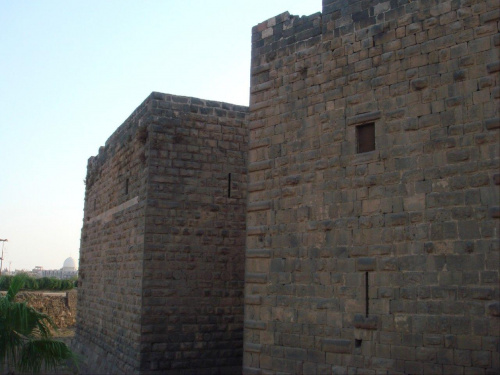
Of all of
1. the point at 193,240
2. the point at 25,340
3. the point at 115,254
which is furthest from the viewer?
the point at 115,254

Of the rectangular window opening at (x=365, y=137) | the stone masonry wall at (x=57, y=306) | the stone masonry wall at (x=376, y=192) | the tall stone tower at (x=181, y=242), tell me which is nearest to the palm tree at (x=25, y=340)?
the tall stone tower at (x=181, y=242)

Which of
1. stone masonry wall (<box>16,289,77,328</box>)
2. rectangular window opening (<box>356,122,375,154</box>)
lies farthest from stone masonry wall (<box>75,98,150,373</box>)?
stone masonry wall (<box>16,289,77,328</box>)

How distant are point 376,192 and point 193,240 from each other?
5.07 meters

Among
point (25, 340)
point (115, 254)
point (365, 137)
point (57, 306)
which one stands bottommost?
point (57, 306)

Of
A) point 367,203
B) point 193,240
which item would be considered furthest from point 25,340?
point 367,203

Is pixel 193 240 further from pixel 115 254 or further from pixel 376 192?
pixel 376 192

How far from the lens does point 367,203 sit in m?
7.09

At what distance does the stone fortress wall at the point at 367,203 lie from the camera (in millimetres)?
6207

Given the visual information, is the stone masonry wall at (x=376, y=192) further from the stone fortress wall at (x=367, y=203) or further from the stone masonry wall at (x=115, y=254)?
the stone masonry wall at (x=115, y=254)

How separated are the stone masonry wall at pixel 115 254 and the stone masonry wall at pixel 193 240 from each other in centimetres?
31

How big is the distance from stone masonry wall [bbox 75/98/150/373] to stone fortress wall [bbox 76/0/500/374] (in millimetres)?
Result: 485

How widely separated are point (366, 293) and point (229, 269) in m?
4.90

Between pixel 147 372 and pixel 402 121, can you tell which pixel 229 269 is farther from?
pixel 402 121

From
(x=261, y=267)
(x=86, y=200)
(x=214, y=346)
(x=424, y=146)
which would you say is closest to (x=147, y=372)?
(x=214, y=346)
